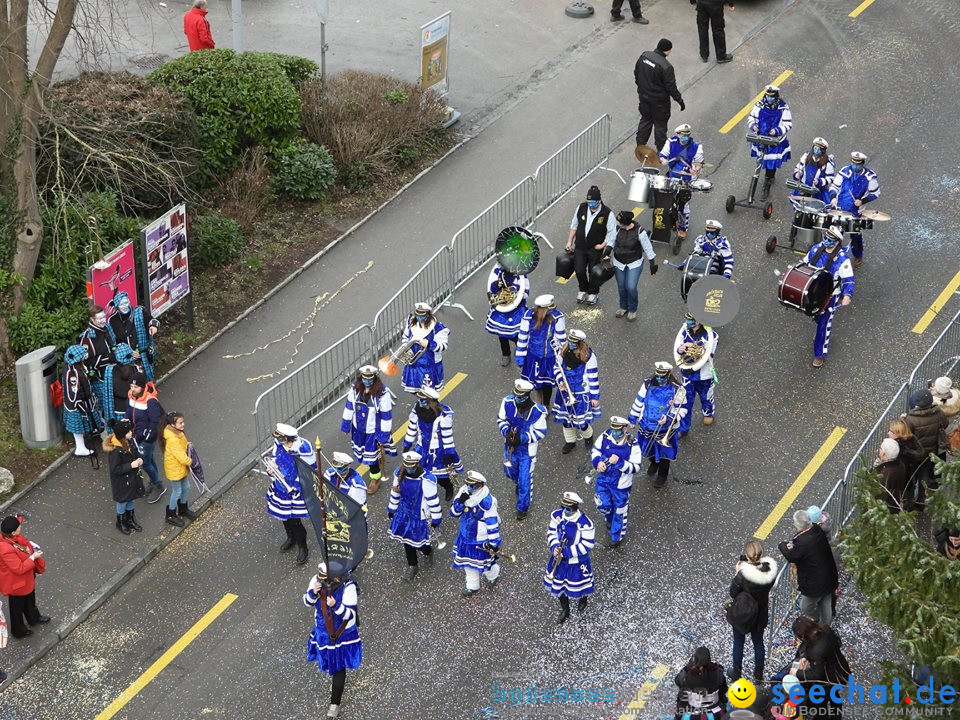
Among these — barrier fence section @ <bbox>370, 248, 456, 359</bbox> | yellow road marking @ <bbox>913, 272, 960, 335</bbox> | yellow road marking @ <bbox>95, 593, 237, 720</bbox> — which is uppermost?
barrier fence section @ <bbox>370, 248, 456, 359</bbox>

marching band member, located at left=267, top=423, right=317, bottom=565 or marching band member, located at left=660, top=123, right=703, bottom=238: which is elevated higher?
marching band member, located at left=660, top=123, right=703, bottom=238

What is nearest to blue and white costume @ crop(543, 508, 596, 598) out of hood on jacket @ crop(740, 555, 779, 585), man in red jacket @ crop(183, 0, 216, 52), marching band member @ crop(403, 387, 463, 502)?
hood on jacket @ crop(740, 555, 779, 585)

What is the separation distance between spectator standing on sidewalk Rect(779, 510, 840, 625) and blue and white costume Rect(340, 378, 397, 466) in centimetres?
482

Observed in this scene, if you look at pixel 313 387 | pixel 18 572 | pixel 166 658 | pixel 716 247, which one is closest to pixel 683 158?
pixel 716 247

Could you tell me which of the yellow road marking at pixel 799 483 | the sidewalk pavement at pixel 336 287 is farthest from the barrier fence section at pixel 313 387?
the yellow road marking at pixel 799 483

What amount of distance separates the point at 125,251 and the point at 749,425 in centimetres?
818

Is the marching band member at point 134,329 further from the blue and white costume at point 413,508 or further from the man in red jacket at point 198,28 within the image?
the man in red jacket at point 198,28

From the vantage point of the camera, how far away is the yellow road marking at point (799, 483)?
15.4m

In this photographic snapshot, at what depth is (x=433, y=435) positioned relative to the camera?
15.5m

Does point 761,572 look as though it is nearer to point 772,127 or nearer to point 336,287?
point 336,287

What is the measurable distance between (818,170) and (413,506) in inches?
346

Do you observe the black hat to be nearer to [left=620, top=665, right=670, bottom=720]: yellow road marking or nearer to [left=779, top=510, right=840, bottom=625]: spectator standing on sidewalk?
[left=620, top=665, right=670, bottom=720]: yellow road marking

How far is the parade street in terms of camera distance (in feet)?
45.2

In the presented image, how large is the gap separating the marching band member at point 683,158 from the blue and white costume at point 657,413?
4.96m
